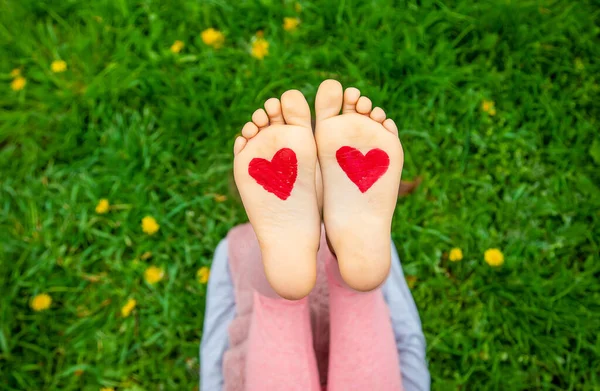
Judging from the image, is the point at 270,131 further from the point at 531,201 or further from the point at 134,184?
the point at 531,201

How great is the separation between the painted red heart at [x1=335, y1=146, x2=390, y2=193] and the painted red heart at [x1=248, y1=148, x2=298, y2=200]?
0.11 m

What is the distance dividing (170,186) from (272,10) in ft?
2.34

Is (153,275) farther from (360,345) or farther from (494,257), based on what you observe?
(494,257)

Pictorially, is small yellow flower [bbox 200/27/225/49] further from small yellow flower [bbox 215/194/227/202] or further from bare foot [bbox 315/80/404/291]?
bare foot [bbox 315/80/404/291]

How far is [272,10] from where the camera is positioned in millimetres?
1730

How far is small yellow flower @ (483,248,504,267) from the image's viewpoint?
1.45 m

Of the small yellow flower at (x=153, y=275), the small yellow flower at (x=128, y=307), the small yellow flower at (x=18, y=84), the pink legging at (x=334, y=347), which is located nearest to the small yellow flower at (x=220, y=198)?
the small yellow flower at (x=153, y=275)

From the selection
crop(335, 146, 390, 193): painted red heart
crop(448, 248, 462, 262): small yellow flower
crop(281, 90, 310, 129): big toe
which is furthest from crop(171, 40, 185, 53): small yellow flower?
crop(448, 248, 462, 262): small yellow flower

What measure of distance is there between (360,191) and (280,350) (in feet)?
1.29

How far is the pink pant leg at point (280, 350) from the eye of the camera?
106cm

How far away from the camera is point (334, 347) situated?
1100mm

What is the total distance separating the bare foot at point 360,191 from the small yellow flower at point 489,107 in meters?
0.74

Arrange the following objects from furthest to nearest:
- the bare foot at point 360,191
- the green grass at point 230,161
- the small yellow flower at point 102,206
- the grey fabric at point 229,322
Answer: the small yellow flower at point 102,206, the green grass at point 230,161, the grey fabric at point 229,322, the bare foot at point 360,191

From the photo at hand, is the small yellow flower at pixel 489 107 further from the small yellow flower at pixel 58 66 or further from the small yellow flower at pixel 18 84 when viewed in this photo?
the small yellow flower at pixel 18 84
